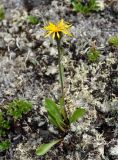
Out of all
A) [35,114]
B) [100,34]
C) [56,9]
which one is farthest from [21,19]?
[35,114]

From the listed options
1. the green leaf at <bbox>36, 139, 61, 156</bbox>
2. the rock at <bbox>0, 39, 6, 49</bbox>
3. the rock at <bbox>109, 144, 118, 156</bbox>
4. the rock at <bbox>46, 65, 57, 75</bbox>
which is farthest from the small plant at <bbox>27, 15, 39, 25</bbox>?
the rock at <bbox>109, 144, 118, 156</bbox>

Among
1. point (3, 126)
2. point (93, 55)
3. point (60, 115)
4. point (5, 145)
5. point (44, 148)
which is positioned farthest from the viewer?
point (93, 55)

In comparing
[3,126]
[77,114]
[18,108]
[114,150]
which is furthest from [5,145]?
[114,150]

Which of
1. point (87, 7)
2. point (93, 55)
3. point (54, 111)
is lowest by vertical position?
point (54, 111)

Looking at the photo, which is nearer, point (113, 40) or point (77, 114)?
point (77, 114)

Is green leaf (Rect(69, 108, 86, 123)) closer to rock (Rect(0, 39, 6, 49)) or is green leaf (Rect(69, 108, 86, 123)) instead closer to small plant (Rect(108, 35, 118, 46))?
small plant (Rect(108, 35, 118, 46))

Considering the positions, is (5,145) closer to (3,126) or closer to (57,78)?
(3,126)

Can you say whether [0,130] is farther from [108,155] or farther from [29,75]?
[108,155]
